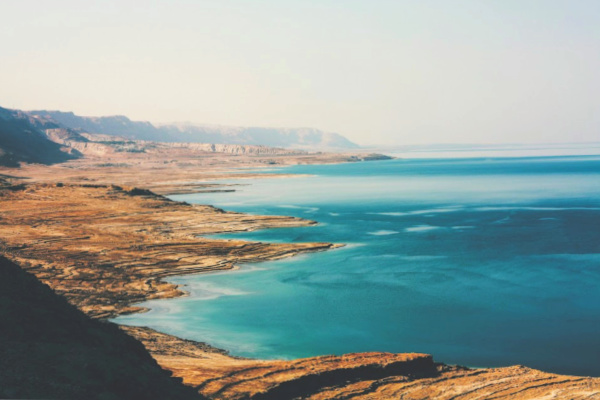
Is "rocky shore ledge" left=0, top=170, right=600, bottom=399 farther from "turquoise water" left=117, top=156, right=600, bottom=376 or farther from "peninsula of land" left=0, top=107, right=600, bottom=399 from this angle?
"turquoise water" left=117, top=156, right=600, bottom=376

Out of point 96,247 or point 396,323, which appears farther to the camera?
point 96,247

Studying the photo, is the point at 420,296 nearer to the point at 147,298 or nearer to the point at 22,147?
the point at 147,298

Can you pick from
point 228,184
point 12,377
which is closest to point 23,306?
point 12,377

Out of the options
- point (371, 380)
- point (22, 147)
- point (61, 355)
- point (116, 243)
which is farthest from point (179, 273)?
point (22, 147)

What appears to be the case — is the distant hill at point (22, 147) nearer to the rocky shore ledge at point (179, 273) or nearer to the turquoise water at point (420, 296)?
the rocky shore ledge at point (179, 273)

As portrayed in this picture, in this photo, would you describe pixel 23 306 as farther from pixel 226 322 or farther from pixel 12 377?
pixel 226 322

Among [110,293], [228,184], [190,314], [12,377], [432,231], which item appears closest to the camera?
[12,377]

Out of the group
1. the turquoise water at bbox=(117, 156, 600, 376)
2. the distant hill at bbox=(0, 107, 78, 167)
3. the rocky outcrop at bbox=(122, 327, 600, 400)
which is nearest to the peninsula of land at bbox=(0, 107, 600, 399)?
the rocky outcrop at bbox=(122, 327, 600, 400)
